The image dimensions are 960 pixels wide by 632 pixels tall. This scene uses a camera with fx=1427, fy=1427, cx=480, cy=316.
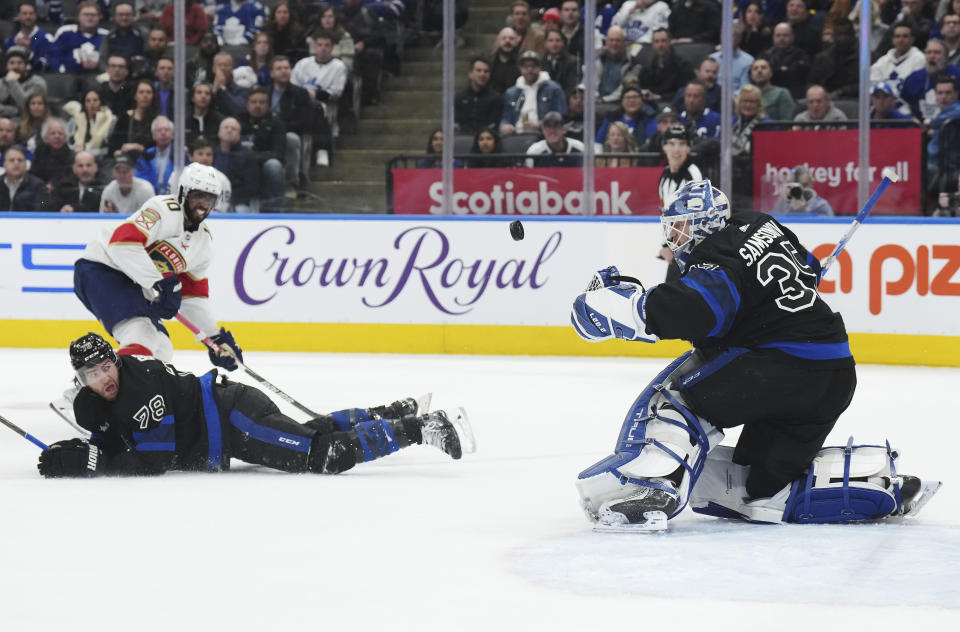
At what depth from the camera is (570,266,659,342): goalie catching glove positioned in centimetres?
368

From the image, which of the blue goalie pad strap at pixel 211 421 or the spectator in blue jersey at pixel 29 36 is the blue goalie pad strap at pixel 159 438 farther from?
the spectator in blue jersey at pixel 29 36

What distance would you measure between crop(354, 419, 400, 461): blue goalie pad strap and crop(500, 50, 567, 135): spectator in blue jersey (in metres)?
4.58

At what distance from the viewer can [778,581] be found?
328 centimetres

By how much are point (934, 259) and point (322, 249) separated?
12.1 feet

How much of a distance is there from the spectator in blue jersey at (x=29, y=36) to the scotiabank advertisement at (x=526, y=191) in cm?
277

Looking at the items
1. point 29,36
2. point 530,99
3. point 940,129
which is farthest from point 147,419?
point 29,36

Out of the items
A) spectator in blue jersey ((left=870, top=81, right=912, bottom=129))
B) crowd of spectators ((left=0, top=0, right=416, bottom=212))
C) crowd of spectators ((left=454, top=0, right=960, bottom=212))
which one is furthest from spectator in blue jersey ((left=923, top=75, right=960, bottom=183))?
crowd of spectators ((left=0, top=0, right=416, bottom=212))

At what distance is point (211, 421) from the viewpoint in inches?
179

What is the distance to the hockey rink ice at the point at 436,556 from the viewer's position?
2992 mm

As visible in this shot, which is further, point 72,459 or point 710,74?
point 710,74

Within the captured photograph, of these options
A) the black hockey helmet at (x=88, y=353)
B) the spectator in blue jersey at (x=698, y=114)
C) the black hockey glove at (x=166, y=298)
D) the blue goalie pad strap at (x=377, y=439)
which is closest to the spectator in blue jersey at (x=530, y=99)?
the spectator in blue jersey at (x=698, y=114)

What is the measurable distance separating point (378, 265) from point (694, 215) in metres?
5.25

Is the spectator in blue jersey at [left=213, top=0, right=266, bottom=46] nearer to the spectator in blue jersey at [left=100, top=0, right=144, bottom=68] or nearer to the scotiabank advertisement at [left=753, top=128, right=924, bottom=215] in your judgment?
the spectator in blue jersey at [left=100, top=0, right=144, bottom=68]

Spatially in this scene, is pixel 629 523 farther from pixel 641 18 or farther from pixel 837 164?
pixel 641 18
